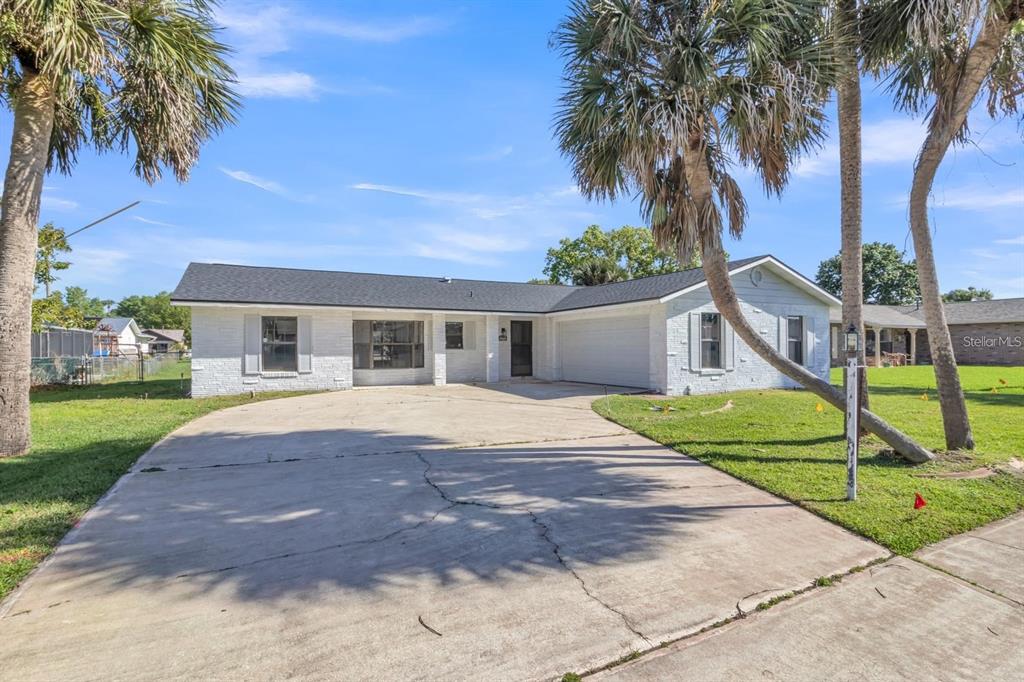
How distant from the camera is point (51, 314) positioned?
20.0 m

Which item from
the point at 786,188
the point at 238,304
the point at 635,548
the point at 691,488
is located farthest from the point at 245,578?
the point at 238,304

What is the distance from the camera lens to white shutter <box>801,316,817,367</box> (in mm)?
16922

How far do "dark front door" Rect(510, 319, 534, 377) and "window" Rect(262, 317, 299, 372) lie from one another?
8.12 metres

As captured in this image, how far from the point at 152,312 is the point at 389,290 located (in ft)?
302

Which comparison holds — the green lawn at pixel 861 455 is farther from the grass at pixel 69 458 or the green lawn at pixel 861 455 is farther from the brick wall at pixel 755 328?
the grass at pixel 69 458

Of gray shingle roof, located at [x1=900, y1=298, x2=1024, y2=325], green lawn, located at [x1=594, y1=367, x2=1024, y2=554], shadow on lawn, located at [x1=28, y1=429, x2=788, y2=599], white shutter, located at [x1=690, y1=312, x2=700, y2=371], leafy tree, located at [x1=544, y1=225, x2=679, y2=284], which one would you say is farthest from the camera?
leafy tree, located at [x1=544, y1=225, x2=679, y2=284]

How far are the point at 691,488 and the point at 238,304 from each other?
13716 mm

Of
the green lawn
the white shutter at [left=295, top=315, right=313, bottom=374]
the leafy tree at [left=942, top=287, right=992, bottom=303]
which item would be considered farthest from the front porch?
the leafy tree at [left=942, top=287, right=992, bottom=303]

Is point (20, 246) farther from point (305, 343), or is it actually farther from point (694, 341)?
point (694, 341)

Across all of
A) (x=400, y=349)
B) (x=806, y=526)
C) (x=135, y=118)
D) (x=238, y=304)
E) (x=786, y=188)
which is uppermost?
(x=135, y=118)

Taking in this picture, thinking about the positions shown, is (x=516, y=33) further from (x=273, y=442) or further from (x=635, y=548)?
(x=635, y=548)

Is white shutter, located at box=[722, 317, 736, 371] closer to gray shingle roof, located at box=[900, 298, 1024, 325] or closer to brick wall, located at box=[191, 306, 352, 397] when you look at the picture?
brick wall, located at box=[191, 306, 352, 397]

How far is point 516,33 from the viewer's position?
370 inches

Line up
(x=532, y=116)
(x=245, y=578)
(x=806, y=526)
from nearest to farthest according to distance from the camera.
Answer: (x=245, y=578) < (x=806, y=526) < (x=532, y=116)
